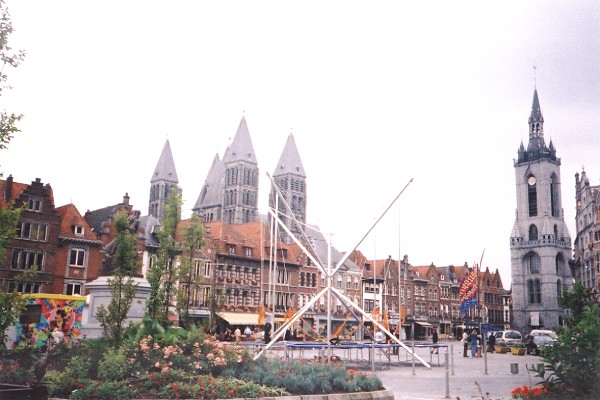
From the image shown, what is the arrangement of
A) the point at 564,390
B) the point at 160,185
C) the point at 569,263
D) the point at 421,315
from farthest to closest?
the point at 160,185 → the point at 569,263 → the point at 421,315 → the point at 564,390

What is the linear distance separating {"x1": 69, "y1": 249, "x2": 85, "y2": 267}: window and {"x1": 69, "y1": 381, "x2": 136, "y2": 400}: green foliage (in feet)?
131

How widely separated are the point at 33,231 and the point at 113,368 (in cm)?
3767

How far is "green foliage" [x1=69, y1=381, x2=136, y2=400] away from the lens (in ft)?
37.7

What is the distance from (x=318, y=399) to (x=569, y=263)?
9979 centimetres

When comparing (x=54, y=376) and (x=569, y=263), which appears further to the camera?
(x=569, y=263)

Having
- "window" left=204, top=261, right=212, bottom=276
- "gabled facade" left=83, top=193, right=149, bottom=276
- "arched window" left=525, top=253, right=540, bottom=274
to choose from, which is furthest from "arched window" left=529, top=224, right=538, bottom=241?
"gabled facade" left=83, top=193, right=149, bottom=276

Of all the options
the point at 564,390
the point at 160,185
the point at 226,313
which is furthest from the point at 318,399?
the point at 160,185

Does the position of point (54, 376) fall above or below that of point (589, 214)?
below

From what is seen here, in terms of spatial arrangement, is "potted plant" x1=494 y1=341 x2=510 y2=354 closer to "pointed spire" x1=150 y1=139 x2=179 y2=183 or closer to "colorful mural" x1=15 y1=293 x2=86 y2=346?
"colorful mural" x1=15 y1=293 x2=86 y2=346

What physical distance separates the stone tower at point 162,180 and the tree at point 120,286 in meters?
122

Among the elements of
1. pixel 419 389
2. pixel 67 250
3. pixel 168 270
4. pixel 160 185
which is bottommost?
pixel 419 389

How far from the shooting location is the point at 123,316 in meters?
16.2

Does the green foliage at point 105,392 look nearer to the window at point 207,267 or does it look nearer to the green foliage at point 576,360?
the green foliage at point 576,360

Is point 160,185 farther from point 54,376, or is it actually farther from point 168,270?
point 54,376
